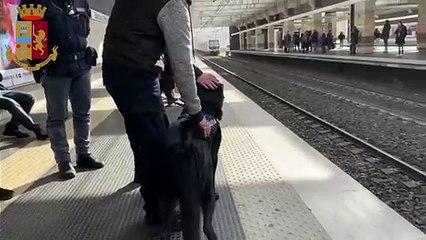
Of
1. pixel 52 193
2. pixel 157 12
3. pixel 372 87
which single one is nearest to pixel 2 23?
pixel 52 193

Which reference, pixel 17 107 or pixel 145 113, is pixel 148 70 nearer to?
pixel 145 113

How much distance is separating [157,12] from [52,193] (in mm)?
1845

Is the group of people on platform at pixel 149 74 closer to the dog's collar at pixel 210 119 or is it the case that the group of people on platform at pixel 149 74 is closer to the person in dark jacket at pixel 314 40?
the dog's collar at pixel 210 119

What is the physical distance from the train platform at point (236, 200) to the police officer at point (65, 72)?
343mm

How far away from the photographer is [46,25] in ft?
11.6

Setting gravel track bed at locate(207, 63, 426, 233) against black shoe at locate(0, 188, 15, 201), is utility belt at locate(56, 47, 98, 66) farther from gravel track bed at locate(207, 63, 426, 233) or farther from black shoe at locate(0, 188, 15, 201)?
gravel track bed at locate(207, 63, 426, 233)

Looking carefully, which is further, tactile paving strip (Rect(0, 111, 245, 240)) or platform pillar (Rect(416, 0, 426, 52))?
platform pillar (Rect(416, 0, 426, 52))

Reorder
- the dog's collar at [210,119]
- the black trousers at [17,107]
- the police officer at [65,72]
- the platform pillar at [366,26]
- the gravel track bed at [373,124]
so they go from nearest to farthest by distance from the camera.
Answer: the dog's collar at [210,119] < the police officer at [65,72] < the black trousers at [17,107] < the gravel track bed at [373,124] < the platform pillar at [366,26]

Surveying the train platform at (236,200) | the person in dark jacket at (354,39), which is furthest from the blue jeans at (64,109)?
the person in dark jacket at (354,39)

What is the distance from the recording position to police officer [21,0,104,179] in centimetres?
355

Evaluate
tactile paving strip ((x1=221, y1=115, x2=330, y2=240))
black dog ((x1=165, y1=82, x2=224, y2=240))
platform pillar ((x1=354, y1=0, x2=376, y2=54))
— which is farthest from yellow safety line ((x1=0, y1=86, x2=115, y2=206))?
platform pillar ((x1=354, y1=0, x2=376, y2=54))

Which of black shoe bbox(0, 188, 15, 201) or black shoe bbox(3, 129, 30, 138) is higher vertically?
black shoe bbox(0, 188, 15, 201)

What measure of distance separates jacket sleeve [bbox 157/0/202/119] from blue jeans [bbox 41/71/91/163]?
177 cm

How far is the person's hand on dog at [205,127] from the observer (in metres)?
2.18
